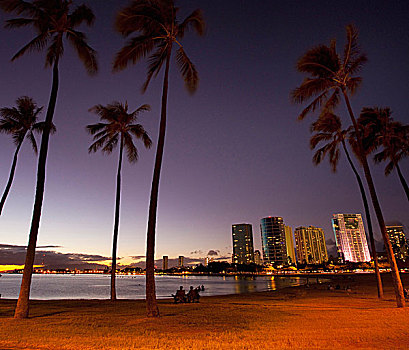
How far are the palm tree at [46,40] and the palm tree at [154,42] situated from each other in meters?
2.37

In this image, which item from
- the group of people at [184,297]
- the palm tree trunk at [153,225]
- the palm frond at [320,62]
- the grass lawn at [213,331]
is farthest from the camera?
the group of people at [184,297]

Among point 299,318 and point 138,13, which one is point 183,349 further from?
point 138,13

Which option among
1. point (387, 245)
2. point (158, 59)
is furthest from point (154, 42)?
point (387, 245)

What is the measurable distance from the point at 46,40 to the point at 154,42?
16.7ft

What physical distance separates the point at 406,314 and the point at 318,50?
13061mm

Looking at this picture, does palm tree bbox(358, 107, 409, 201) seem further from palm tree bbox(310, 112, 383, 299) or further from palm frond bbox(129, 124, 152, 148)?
palm frond bbox(129, 124, 152, 148)

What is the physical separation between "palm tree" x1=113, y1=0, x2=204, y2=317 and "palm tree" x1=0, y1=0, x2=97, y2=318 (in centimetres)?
237

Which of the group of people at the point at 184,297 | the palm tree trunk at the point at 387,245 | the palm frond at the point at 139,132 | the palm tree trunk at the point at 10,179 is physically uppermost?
the palm frond at the point at 139,132

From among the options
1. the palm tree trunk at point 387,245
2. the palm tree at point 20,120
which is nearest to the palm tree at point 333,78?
the palm tree trunk at point 387,245

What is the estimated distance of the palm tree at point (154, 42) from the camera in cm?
1299

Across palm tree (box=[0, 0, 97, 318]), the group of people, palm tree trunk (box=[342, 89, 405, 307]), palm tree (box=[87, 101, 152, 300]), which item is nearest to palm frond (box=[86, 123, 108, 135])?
palm tree (box=[87, 101, 152, 300])

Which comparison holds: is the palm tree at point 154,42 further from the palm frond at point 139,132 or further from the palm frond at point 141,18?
the palm frond at point 139,132

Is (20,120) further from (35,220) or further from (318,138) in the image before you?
(318,138)

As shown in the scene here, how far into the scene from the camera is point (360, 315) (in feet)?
38.4
